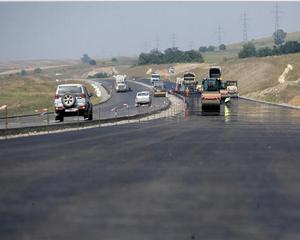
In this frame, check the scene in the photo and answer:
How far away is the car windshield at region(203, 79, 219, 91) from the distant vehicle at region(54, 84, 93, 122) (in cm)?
2149

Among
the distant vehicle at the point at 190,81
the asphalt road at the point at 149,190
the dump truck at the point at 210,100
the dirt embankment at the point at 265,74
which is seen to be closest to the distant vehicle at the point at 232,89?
the distant vehicle at the point at 190,81

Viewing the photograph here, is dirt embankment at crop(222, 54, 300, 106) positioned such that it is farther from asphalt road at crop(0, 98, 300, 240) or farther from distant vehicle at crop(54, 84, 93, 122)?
asphalt road at crop(0, 98, 300, 240)

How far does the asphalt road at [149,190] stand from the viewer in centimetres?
1027

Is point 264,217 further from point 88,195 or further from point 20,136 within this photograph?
point 20,136

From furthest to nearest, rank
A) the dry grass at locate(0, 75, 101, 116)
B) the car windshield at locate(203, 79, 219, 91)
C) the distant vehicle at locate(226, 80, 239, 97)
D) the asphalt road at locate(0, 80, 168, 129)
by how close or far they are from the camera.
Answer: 1. the distant vehicle at locate(226, 80, 239, 97)
2. the dry grass at locate(0, 75, 101, 116)
3. the car windshield at locate(203, 79, 219, 91)
4. the asphalt road at locate(0, 80, 168, 129)

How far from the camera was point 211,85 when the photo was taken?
60.2 meters

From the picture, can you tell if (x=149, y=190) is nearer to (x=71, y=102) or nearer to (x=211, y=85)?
(x=71, y=102)

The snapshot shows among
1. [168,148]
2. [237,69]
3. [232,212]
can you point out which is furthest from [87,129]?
[237,69]

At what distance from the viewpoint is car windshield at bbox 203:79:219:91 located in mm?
59281

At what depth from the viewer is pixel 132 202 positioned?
12719mm

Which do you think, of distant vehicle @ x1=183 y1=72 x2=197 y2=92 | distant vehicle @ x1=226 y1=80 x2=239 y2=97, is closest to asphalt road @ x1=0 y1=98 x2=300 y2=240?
distant vehicle @ x1=226 y1=80 x2=239 y2=97

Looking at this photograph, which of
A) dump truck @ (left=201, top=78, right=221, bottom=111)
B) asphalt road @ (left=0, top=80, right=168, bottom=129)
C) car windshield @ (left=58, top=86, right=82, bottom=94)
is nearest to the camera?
car windshield @ (left=58, top=86, right=82, bottom=94)

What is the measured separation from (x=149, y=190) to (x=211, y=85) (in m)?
46.5

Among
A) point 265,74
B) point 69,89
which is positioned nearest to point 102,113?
point 69,89
